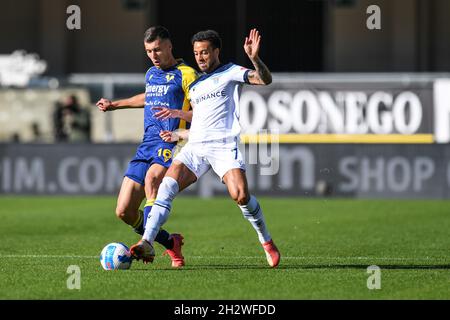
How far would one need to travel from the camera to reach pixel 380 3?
101ft

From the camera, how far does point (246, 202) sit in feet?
35.0

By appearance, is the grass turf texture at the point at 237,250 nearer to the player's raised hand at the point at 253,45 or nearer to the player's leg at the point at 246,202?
the player's leg at the point at 246,202

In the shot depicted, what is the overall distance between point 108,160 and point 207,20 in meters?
11.0

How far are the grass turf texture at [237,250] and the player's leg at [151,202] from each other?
15 cm

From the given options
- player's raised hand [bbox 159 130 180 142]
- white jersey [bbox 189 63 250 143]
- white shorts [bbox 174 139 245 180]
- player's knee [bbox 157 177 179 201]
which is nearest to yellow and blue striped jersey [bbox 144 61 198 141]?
player's raised hand [bbox 159 130 180 142]

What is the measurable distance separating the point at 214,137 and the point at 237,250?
2.49m

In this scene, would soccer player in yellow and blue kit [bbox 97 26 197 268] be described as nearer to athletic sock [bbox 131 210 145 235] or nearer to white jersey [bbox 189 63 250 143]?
athletic sock [bbox 131 210 145 235]

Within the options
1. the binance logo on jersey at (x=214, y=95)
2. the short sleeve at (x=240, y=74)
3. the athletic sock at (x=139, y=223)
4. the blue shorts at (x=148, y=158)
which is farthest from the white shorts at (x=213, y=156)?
the athletic sock at (x=139, y=223)

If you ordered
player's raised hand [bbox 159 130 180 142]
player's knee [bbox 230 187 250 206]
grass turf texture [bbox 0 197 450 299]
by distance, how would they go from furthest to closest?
player's raised hand [bbox 159 130 180 142] → player's knee [bbox 230 187 250 206] → grass turf texture [bbox 0 197 450 299]

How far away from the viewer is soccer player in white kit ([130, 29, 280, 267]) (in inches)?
419

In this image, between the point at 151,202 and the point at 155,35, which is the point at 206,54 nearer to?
the point at 155,35

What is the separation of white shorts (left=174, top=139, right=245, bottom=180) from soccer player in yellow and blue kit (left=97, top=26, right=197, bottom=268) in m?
0.33
